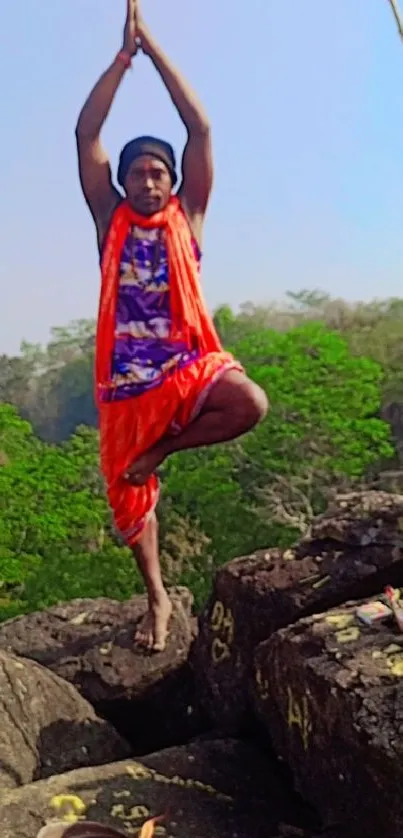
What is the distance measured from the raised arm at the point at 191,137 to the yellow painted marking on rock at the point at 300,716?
179 centimetres

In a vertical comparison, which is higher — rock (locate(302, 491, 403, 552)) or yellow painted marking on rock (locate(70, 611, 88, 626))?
rock (locate(302, 491, 403, 552))

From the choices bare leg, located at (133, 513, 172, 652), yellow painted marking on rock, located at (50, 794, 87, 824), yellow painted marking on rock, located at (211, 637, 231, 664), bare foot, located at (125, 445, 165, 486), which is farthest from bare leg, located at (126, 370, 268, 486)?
yellow painted marking on rock, located at (50, 794, 87, 824)

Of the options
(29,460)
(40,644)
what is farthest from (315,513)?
(40,644)

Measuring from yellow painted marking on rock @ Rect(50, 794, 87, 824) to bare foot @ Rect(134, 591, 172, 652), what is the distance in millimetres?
1205

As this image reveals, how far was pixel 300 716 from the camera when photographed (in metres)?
3.31

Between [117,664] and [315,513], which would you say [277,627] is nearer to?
[117,664]

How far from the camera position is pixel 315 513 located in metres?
10.7

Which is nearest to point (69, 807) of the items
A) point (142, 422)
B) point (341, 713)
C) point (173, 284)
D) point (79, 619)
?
point (341, 713)

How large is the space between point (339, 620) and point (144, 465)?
0.94 meters

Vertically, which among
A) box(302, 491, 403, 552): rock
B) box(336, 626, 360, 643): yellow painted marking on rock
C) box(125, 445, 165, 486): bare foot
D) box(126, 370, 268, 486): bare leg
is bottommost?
box(336, 626, 360, 643): yellow painted marking on rock

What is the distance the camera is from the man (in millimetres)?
3910

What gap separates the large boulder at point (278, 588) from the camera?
4016 millimetres

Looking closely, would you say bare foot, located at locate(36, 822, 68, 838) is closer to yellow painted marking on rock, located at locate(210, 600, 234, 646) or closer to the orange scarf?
yellow painted marking on rock, located at locate(210, 600, 234, 646)

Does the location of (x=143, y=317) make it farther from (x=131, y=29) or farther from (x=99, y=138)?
(x=131, y=29)
